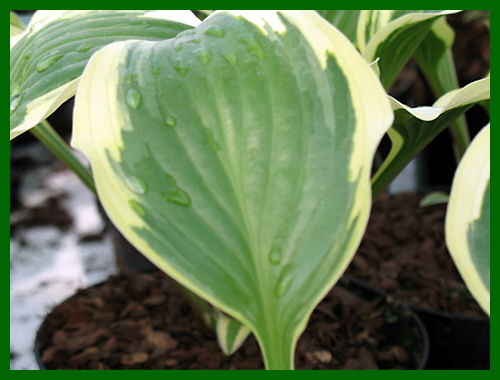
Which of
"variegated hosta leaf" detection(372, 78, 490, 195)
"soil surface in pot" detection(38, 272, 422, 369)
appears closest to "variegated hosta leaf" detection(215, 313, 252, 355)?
"soil surface in pot" detection(38, 272, 422, 369)

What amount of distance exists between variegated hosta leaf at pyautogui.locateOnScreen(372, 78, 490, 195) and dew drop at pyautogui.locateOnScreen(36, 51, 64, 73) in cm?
22

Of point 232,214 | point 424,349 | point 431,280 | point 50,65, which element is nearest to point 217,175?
point 232,214

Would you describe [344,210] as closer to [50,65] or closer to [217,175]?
[217,175]

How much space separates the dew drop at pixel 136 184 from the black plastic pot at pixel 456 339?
0.47 meters

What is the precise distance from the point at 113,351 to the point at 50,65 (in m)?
0.32

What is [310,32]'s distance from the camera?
0.30m

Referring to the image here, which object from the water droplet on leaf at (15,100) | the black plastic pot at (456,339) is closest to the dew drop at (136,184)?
the water droplet on leaf at (15,100)

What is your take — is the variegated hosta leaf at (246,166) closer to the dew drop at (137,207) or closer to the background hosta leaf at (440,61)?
the dew drop at (137,207)

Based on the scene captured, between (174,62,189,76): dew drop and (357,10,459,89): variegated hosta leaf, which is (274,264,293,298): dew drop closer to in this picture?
(174,62,189,76): dew drop

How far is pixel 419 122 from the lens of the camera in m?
0.39

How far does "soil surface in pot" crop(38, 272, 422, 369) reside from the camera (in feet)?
1.77

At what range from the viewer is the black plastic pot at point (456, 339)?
629 mm

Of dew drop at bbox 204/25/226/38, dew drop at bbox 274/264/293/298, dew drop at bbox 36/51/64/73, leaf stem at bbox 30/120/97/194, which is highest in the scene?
dew drop at bbox 204/25/226/38

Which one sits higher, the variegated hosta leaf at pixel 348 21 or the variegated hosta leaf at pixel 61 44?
the variegated hosta leaf at pixel 61 44
